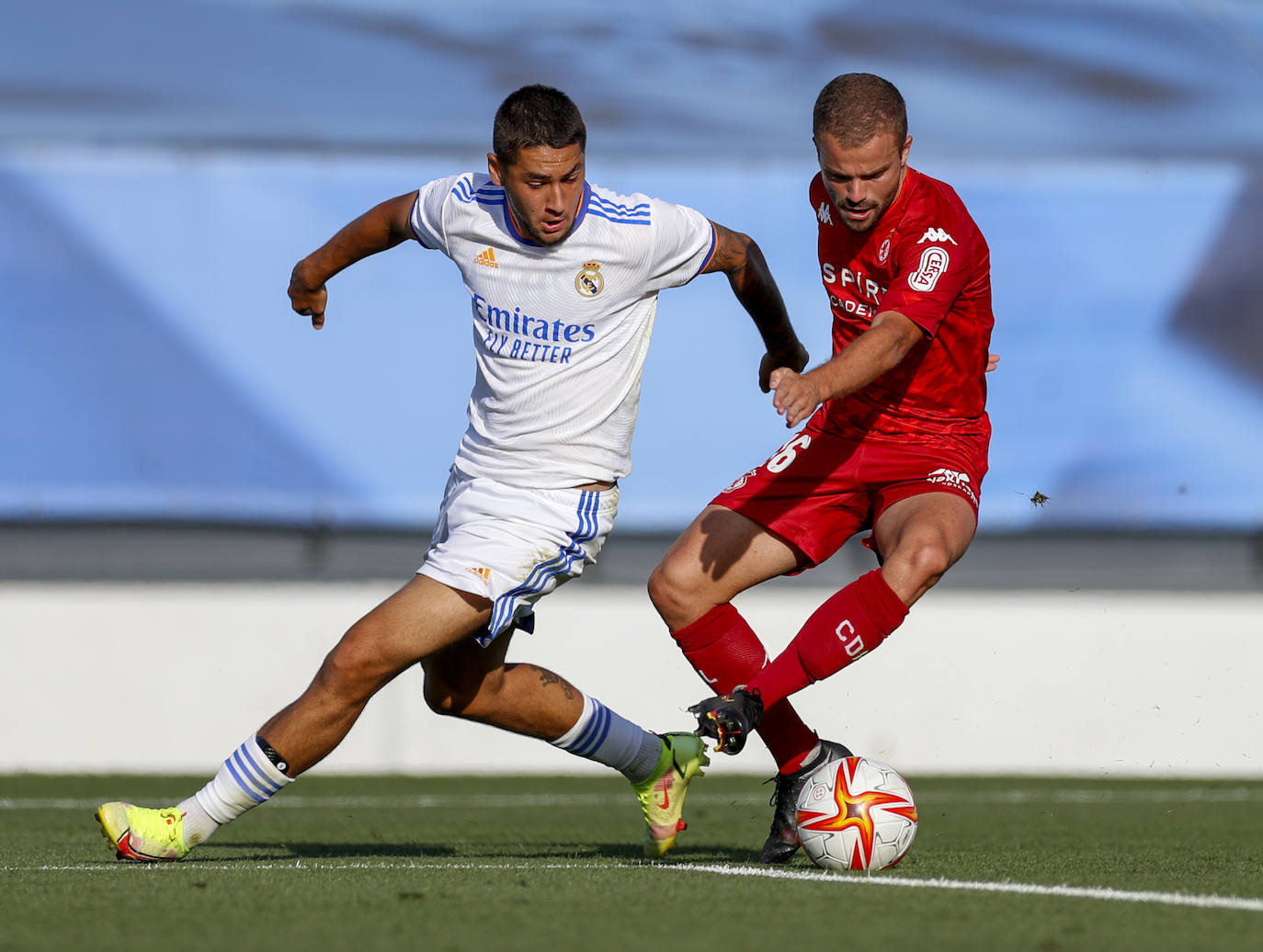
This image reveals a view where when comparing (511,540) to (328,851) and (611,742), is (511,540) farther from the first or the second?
(328,851)

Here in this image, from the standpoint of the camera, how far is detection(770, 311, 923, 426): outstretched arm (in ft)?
12.2

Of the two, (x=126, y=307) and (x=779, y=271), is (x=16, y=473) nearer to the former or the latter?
(x=126, y=307)

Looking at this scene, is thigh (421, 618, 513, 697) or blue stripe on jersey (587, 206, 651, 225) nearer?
blue stripe on jersey (587, 206, 651, 225)

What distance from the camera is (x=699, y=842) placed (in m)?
5.52

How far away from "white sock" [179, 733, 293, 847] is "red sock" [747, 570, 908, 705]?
1288 mm

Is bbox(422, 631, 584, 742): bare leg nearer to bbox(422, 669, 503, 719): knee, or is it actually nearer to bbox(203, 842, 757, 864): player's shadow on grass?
bbox(422, 669, 503, 719): knee

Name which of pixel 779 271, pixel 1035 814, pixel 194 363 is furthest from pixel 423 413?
pixel 1035 814

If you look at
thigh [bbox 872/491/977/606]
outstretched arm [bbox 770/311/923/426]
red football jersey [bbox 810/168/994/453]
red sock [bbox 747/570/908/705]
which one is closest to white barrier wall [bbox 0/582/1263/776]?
red football jersey [bbox 810/168/994/453]

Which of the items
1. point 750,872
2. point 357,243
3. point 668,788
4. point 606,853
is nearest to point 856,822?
point 750,872

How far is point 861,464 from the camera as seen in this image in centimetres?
476

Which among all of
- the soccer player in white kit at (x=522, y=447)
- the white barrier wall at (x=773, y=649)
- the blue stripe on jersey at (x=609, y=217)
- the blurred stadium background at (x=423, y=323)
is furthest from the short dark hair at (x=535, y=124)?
the blurred stadium background at (x=423, y=323)

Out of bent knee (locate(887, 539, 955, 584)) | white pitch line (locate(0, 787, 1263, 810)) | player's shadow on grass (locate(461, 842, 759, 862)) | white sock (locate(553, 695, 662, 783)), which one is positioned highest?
bent knee (locate(887, 539, 955, 584))

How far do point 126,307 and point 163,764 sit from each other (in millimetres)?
2834

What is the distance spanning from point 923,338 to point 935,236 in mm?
270
